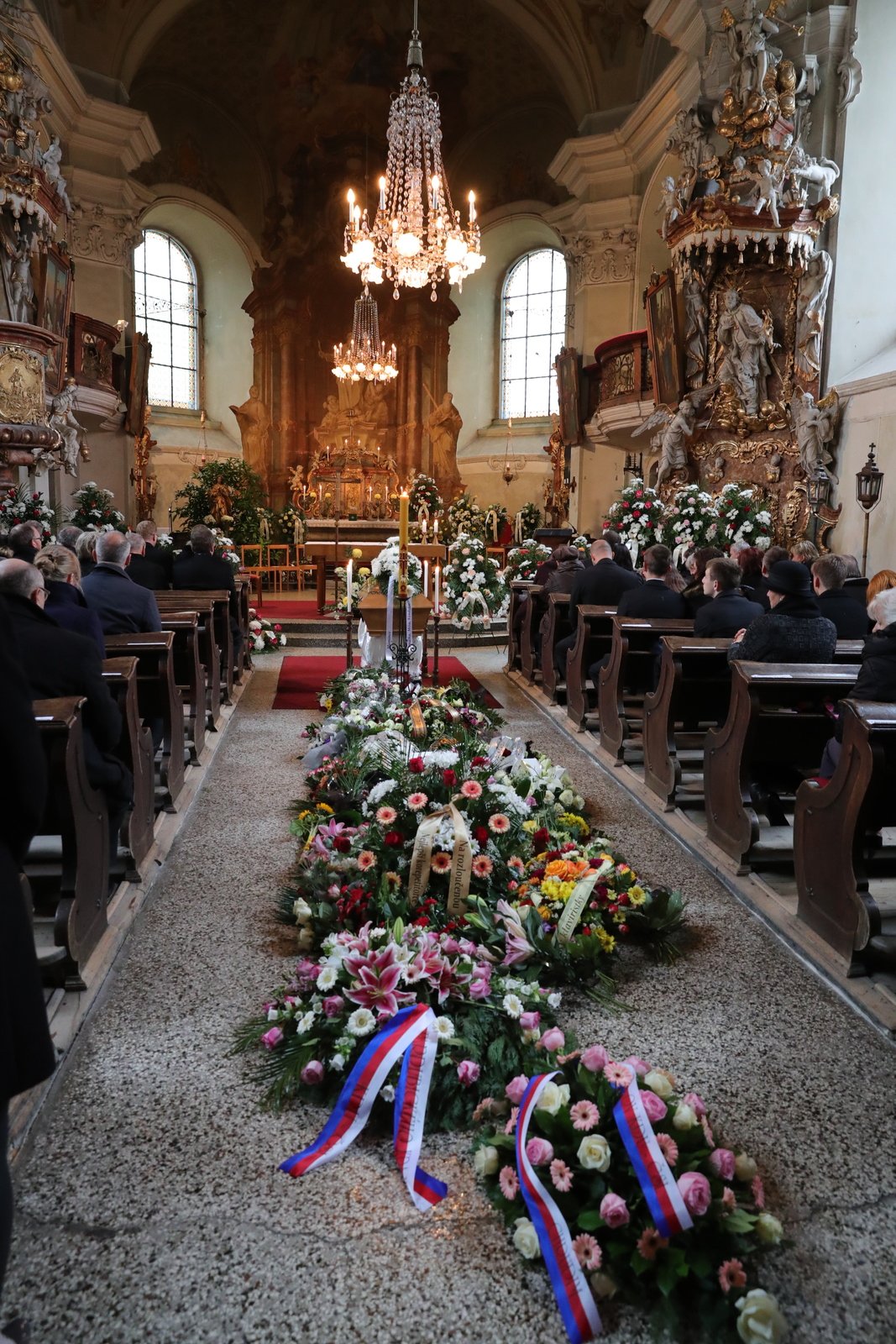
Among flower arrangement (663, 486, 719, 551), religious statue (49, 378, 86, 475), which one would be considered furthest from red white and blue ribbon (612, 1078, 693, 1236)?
religious statue (49, 378, 86, 475)

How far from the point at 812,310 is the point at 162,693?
923 cm

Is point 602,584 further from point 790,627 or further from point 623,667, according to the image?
point 790,627

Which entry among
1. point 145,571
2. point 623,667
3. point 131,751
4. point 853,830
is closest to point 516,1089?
point 853,830

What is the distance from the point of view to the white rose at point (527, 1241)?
201 centimetres

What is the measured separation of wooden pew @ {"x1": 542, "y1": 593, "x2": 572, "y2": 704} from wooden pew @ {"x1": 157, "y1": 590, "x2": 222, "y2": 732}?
289cm

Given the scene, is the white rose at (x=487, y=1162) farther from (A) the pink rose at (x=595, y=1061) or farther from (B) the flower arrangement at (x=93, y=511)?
(B) the flower arrangement at (x=93, y=511)

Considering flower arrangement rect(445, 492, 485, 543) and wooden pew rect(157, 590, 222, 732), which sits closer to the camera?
wooden pew rect(157, 590, 222, 732)

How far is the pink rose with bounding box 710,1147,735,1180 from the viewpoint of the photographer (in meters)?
2.08

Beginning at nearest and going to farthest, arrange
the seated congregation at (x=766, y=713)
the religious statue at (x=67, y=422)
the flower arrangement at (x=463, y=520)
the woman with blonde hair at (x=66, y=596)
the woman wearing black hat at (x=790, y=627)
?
the seated congregation at (x=766, y=713), the woman with blonde hair at (x=66, y=596), the woman wearing black hat at (x=790, y=627), the religious statue at (x=67, y=422), the flower arrangement at (x=463, y=520)

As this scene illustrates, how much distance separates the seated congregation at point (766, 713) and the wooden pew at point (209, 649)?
2808 millimetres

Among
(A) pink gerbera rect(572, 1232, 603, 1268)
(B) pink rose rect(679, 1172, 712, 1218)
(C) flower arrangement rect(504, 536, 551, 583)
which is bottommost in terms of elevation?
(A) pink gerbera rect(572, 1232, 603, 1268)

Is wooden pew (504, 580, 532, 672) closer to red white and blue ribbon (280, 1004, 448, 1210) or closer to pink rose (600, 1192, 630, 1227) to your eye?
red white and blue ribbon (280, 1004, 448, 1210)

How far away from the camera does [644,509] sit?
11.2 metres

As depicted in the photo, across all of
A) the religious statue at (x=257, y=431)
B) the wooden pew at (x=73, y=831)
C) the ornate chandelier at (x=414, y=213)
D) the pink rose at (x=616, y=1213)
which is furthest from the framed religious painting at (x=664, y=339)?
the pink rose at (x=616, y=1213)
